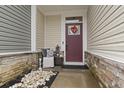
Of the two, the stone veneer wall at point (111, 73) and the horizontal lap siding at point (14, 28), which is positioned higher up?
the horizontal lap siding at point (14, 28)

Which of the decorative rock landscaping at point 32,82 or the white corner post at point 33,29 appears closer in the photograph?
the decorative rock landscaping at point 32,82

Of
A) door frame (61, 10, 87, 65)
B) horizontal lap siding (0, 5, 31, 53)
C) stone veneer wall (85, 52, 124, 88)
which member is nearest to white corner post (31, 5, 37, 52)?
horizontal lap siding (0, 5, 31, 53)

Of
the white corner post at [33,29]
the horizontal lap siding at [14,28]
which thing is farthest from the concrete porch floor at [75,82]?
the white corner post at [33,29]

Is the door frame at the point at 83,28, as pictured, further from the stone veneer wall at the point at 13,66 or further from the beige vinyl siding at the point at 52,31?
the stone veneer wall at the point at 13,66

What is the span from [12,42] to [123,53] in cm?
256

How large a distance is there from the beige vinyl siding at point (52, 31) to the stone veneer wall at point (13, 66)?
211 cm

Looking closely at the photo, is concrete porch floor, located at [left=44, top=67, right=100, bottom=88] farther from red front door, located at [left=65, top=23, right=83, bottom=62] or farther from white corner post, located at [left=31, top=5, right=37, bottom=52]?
red front door, located at [left=65, top=23, right=83, bottom=62]

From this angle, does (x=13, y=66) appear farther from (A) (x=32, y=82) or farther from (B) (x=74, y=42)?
(B) (x=74, y=42)

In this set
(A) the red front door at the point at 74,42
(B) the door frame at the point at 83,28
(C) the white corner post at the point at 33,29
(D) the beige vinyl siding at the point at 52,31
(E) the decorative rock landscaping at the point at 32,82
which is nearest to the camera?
(E) the decorative rock landscaping at the point at 32,82

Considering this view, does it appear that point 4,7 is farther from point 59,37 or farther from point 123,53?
point 59,37

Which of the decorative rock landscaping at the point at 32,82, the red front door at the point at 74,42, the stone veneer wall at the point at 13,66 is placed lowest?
the decorative rock landscaping at the point at 32,82

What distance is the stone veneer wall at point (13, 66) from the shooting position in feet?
9.03

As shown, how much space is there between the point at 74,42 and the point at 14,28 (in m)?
3.41
